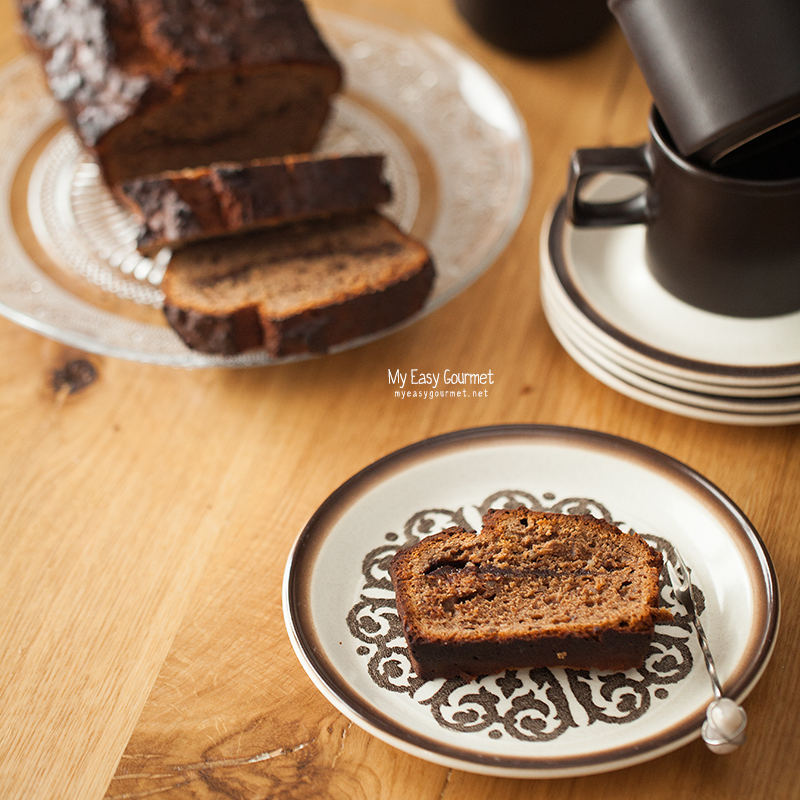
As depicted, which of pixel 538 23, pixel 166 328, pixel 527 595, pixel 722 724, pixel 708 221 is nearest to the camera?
pixel 722 724

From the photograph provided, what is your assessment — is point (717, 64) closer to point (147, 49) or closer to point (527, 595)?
point (527, 595)

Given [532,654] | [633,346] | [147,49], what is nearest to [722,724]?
[532,654]

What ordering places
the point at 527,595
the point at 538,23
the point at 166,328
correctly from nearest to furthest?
the point at 527,595, the point at 166,328, the point at 538,23

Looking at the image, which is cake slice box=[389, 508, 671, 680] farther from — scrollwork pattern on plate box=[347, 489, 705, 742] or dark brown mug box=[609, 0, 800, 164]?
dark brown mug box=[609, 0, 800, 164]

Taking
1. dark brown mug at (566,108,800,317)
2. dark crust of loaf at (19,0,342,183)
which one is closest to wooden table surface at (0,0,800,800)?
dark brown mug at (566,108,800,317)

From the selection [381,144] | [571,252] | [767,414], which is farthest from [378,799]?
[381,144]

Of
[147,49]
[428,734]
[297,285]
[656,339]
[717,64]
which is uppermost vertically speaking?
[147,49]
